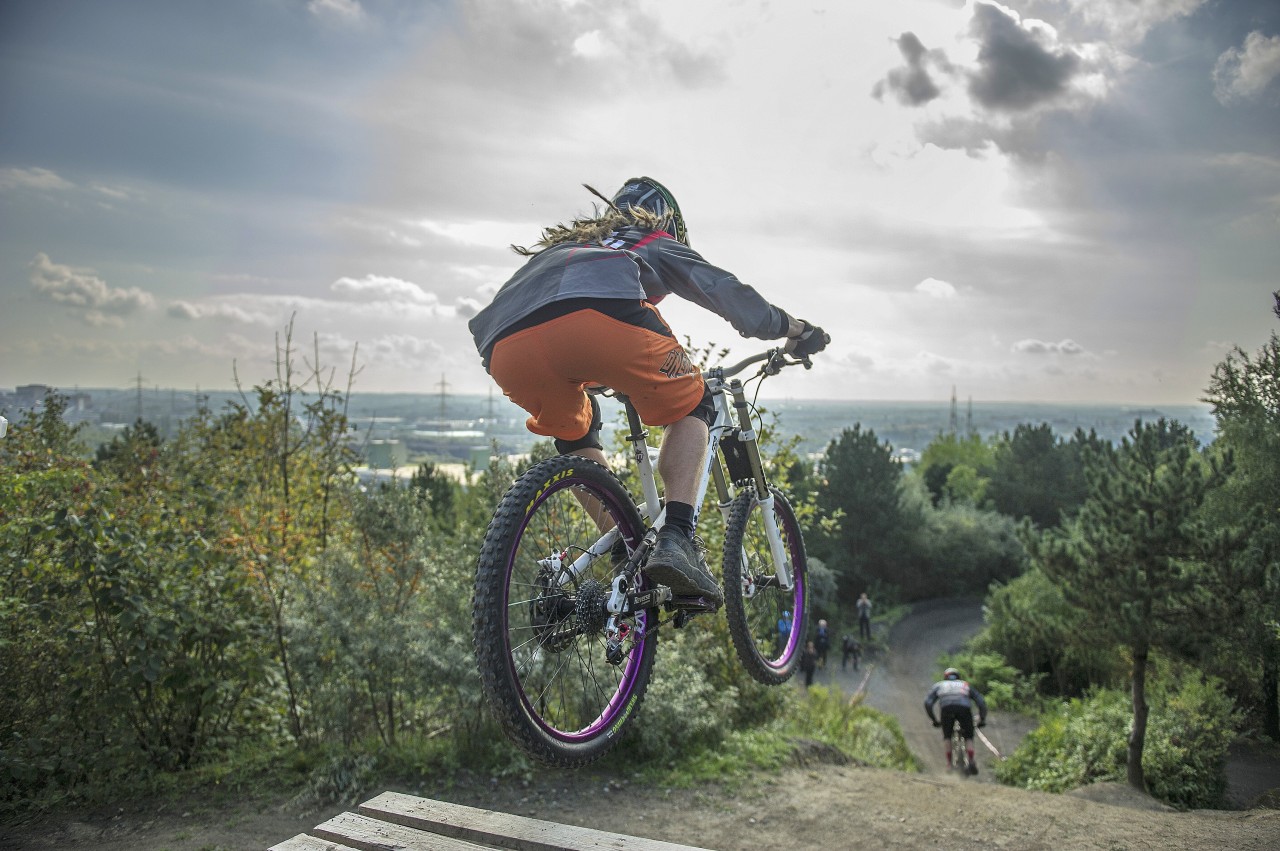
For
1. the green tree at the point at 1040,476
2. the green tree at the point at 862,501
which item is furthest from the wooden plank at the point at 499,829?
the green tree at the point at 1040,476

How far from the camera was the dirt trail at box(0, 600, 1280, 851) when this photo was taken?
6.60 meters

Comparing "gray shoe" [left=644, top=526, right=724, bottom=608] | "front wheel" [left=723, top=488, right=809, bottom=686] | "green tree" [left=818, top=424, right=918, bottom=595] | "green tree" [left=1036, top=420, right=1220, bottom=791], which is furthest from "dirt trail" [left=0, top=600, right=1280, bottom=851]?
"green tree" [left=818, top=424, right=918, bottom=595]

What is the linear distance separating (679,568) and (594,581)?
0.98ft

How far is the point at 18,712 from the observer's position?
6.96 m

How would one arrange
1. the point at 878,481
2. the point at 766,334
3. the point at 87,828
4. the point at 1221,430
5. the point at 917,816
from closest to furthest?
the point at 766,334 → the point at 87,828 → the point at 917,816 → the point at 1221,430 → the point at 878,481

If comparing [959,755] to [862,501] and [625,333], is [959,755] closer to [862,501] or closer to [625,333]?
[625,333]

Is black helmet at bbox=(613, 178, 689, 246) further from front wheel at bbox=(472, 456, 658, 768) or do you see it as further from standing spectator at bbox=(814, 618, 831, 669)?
standing spectator at bbox=(814, 618, 831, 669)

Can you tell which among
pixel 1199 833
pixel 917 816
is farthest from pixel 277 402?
pixel 1199 833

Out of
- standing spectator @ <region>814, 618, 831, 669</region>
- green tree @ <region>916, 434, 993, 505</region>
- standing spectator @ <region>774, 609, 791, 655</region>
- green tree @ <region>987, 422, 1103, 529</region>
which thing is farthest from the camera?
green tree @ <region>916, 434, 993, 505</region>

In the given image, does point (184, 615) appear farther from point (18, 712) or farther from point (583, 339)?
point (583, 339)

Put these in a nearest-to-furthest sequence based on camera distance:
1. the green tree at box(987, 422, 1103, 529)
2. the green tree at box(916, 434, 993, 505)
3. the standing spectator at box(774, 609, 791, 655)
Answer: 1. the standing spectator at box(774, 609, 791, 655)
2. the green tree at box(987, 422, 1103, 529)
3. the green tree at box(916, 434, 993, 505)

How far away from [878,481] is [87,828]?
126 ft

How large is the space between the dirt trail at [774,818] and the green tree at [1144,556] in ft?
23.1

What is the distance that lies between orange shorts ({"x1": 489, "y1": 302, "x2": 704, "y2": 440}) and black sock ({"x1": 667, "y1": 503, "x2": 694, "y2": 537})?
1.01ft
